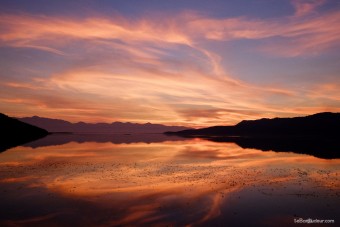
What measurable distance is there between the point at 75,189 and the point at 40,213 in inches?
308

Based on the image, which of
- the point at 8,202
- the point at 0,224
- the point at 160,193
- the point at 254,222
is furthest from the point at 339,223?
the point at 8,202

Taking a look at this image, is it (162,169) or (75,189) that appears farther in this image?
(162,169)

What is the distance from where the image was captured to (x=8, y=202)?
933 inches

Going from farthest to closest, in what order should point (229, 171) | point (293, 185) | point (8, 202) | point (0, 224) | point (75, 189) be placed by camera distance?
point (229, 171) < point (293, 185) < point (75, 189) < point (8, 202) < point (0, 224)

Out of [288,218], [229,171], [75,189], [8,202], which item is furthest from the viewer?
[229,171]

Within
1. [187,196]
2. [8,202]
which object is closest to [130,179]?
[187,196]

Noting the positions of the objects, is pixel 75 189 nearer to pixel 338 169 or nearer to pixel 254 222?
pixel 254 222

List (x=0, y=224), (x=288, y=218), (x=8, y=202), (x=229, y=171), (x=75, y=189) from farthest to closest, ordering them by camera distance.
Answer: (x=229, y=171) → (x=75, y=189) → (x=8, y=202) → (x=288, y=218) → (x=0, y=224)

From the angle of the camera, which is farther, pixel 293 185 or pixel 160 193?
pixel 293 185

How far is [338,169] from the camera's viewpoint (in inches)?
1705

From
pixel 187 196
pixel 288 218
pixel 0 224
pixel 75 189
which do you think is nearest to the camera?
pixel 0 224

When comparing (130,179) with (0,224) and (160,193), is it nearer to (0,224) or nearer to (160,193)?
(160,193)

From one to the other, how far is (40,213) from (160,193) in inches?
416

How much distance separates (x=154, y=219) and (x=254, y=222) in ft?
21.5
